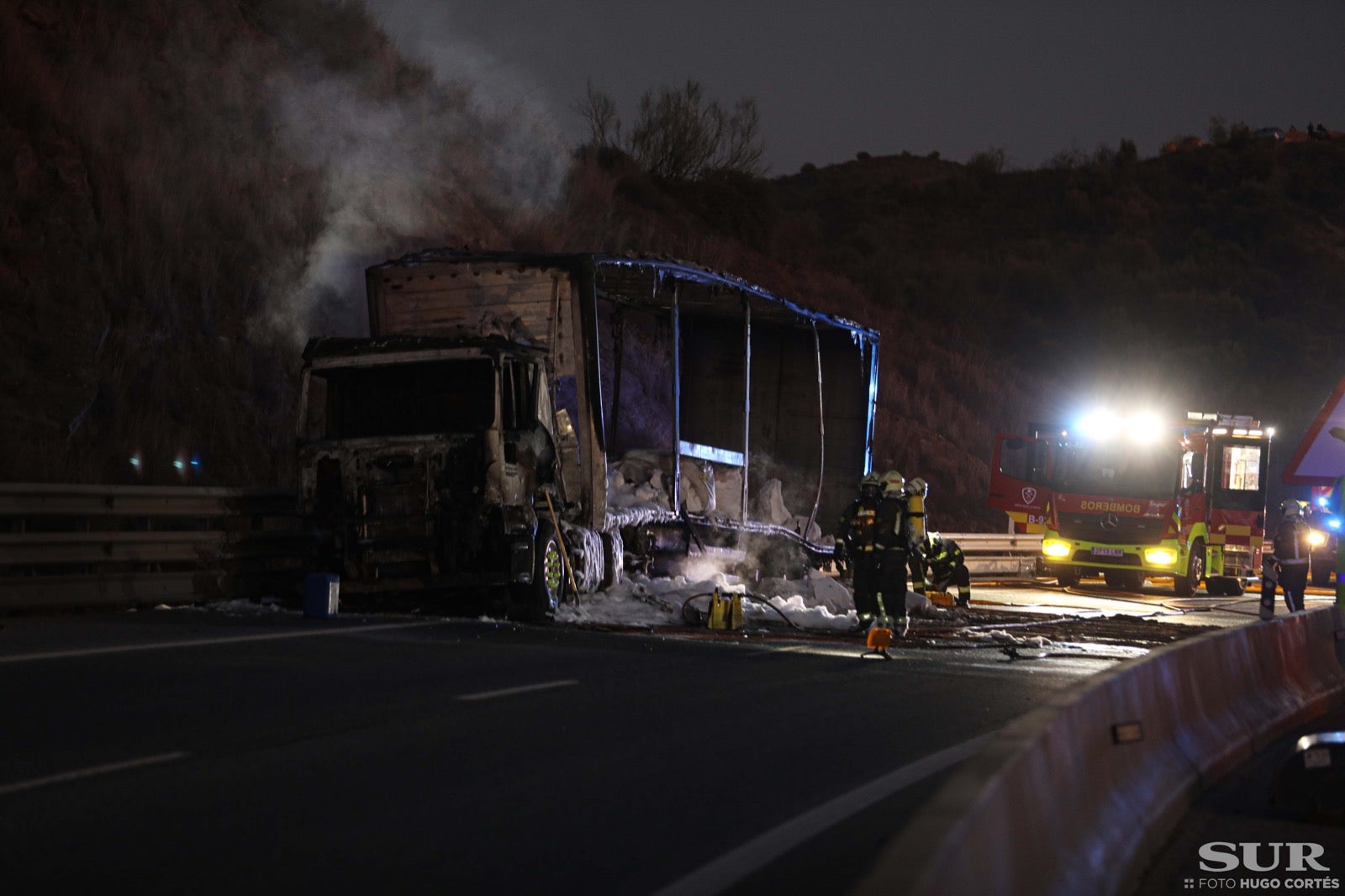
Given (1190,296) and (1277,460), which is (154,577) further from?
(1190,296)

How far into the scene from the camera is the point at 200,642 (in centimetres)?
1202

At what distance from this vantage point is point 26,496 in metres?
14.0

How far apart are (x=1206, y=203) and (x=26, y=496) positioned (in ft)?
244

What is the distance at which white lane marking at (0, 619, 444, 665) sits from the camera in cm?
1079

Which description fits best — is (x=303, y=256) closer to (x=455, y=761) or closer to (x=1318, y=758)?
(x=455, y=761)

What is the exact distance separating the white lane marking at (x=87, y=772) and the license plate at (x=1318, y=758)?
5.02 m

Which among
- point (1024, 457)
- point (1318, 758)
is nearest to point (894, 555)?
point (1318, 758)

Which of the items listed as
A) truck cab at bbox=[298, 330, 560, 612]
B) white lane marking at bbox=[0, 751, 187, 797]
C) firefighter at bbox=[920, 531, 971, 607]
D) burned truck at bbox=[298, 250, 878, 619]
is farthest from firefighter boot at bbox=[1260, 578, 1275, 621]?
white lane marking at bbox=[0, 751, 187, 797]

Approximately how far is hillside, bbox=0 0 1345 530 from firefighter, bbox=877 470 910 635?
929 centimetres

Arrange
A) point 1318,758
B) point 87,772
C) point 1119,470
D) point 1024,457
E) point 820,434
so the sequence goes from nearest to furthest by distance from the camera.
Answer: point 87,772
point 1318,758
point 820,434
point 1024,457
point 1119,470

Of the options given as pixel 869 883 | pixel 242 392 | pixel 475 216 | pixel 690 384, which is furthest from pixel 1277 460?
pixel 869 883

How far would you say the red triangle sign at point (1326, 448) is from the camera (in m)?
9.81

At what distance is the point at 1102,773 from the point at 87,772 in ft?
13.7

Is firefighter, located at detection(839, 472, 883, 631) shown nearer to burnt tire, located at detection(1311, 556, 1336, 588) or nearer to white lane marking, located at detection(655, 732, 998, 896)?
white lane marking, located at detection(655, 732, 998, 896)
